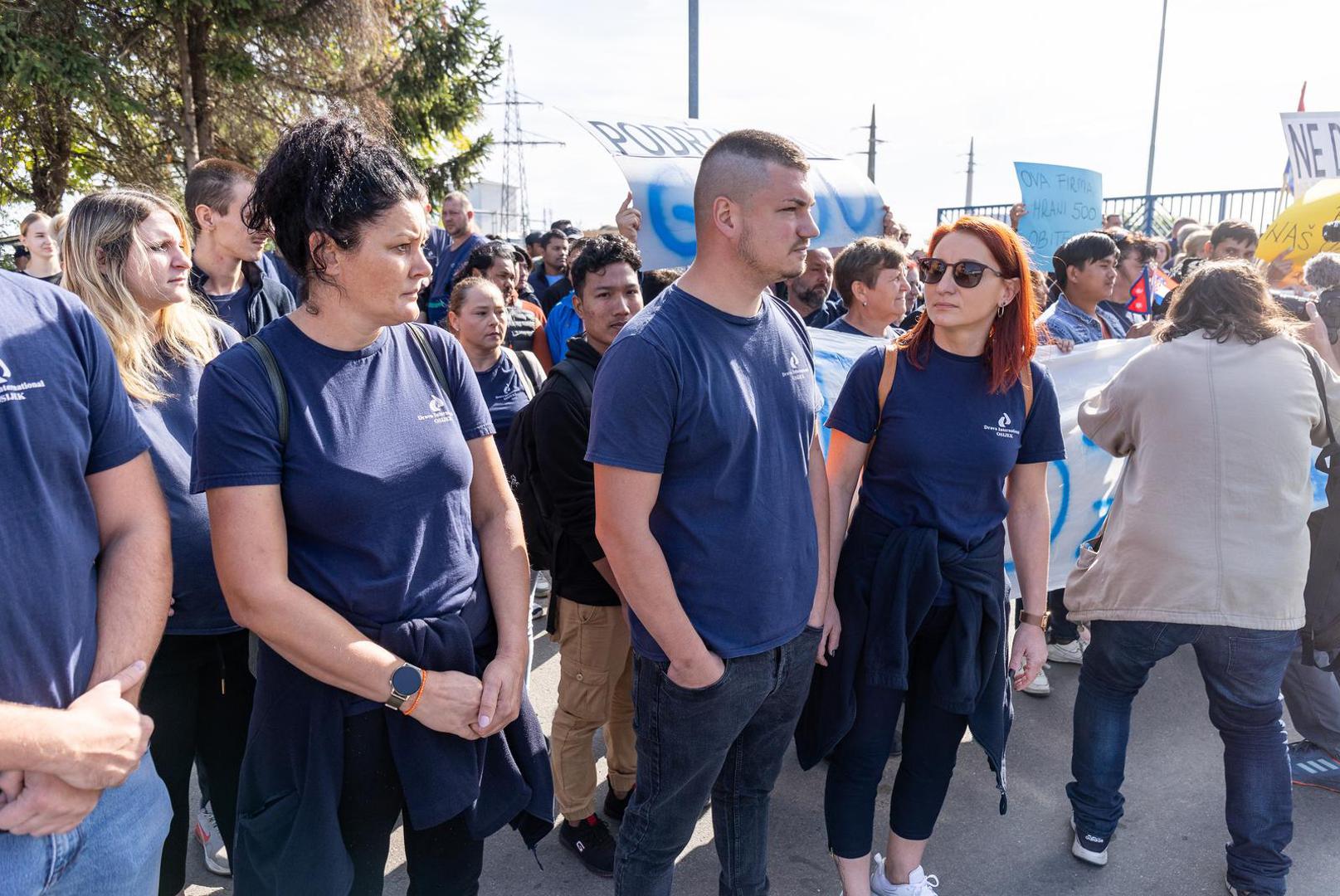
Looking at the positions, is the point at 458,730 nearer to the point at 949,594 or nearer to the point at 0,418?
the point at 0,418

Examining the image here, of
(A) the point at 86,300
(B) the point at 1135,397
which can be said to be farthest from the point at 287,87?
(B) the point at 1135,397

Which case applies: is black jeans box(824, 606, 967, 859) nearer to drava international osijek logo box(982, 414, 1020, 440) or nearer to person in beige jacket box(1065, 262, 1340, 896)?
drava international osijek logo box(982, 414, 1020, 440)

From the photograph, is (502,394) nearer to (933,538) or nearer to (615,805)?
(615,805)

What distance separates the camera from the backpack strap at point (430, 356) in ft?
6.64

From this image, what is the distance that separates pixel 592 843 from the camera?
3.01 metres

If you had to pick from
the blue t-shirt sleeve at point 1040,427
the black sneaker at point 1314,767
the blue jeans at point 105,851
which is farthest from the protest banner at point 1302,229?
the blue jeans at point 105,851

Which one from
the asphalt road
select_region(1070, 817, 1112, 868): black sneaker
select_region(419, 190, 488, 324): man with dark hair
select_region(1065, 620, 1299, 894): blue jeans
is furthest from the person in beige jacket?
select_region(419, 190, 488, 324): man with dark hair

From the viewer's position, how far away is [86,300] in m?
2.34

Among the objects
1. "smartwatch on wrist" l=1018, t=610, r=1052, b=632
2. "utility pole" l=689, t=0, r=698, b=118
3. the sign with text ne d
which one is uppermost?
"utility pole" l=689, t=0, r=698, b=118

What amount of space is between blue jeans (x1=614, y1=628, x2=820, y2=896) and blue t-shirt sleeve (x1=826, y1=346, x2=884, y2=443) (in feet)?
2.07

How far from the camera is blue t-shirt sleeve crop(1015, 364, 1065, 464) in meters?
2.68

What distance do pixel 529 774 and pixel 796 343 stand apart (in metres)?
1.25

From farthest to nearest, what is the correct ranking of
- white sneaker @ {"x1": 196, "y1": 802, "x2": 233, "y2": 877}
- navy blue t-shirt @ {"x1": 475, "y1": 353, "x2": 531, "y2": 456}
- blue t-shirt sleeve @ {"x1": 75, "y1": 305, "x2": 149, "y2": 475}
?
1. navy blue t-shirt @ {"x1": 475, "y1": 353, "x2": 531, "y2": 456}
2. white sneaker @ {"x1": 196, "y1": 802, "x2": 233, "y2": 877}
3. blue t-shirt sleeve @ {"x1": 75, "y1": 305, "x2": 149, "y2": 475}

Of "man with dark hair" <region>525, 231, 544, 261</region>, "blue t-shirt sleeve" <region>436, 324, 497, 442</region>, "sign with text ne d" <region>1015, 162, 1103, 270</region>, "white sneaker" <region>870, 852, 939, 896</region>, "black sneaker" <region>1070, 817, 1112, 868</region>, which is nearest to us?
"blue t-shirt sleeve" <region>436, 324, 497, 442</region>
